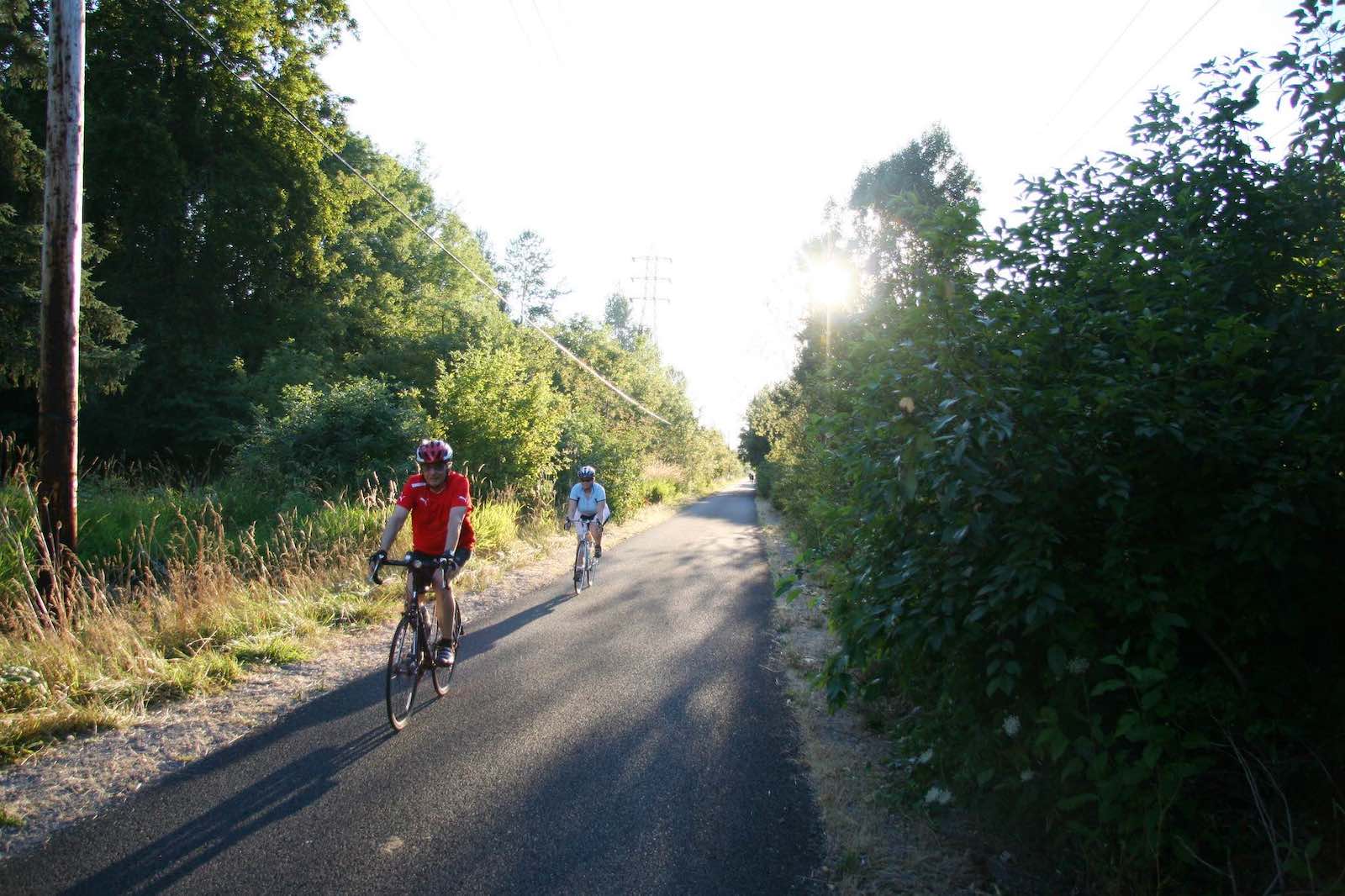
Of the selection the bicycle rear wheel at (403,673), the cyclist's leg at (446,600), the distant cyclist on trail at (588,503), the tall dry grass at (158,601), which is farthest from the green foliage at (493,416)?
the bicycle rear wheel at (403,673)

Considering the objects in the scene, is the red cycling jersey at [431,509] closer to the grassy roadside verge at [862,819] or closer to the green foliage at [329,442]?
the grassy roadside verge at [862,819]

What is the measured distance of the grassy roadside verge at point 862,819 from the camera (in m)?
3.28

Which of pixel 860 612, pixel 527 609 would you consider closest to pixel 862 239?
pixel 527 609

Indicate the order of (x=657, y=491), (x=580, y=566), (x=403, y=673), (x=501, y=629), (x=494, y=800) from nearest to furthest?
(x=494, y=800)
(x=403, y=673)
(x=501, y=629)
(x=580, y=566)
(x=657, y=491)

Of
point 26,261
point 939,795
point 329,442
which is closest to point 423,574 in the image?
point 939,795

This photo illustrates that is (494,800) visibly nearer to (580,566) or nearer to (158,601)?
(158,601)

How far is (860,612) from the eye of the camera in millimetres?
3051

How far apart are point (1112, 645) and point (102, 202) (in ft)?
90.5

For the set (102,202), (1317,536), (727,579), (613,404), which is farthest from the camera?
(613,404)

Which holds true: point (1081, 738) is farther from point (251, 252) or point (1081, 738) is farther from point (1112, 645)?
point (251, 252)

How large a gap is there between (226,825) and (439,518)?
2566 millimetres

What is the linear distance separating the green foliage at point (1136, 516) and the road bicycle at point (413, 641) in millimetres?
3348

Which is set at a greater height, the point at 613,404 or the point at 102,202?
the point at 102,202

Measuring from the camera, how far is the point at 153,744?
461 centimetres
